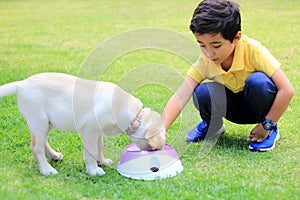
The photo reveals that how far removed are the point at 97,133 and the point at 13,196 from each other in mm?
557

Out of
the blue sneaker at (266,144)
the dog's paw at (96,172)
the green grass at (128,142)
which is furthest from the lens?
the blue sneaker at (266,144)

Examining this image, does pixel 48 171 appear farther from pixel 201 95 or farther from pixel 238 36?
pixel 238 36

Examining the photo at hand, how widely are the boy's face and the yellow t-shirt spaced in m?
0.07

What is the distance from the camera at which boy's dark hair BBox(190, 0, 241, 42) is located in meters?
2.92

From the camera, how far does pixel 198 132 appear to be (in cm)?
344

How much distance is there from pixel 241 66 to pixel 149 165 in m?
0.90

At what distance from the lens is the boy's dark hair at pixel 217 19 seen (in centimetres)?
292

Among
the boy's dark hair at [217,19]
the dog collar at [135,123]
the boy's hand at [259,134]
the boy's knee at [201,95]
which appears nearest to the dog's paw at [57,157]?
the dog collar at [135,123]

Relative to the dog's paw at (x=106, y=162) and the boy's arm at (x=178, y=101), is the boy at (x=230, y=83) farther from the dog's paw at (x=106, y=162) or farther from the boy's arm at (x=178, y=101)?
the dog's paw at (x=106, y=162)

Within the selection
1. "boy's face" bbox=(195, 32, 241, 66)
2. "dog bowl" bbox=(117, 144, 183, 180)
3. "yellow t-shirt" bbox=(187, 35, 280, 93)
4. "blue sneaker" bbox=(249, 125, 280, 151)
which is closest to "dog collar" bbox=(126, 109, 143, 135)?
"dog bowl" bbox=(117, 144, 183, 180)

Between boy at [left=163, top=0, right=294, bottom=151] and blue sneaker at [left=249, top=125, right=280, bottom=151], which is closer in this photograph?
boy at [left=163, top=0, right=294, bottom=151]

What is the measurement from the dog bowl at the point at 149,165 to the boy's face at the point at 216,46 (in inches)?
26.3

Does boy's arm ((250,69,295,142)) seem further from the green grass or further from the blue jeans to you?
the green grass

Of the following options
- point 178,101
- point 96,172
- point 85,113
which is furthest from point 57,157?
point 178,101
